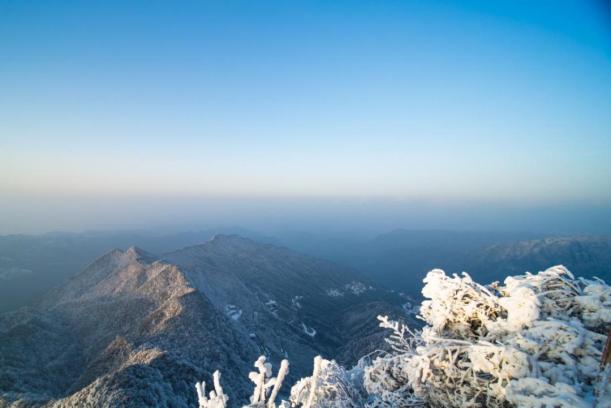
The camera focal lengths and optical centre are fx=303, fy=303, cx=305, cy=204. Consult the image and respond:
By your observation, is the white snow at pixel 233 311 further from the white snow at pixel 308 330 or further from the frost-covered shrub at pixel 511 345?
the frost-covered shrub at pixel 511 345

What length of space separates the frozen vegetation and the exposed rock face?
33.5 meters

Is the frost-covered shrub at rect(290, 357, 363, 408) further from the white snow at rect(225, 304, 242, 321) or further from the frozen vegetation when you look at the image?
the white snow at rect(225, 304, 242, 321)

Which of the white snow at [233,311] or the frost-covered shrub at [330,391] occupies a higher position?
the frost-covered shrub at [330,391]

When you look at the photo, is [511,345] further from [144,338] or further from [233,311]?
[233,311]

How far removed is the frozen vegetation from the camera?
4.38m

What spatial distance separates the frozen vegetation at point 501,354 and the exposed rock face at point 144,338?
3352cm

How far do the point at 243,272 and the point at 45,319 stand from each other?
11049 cm

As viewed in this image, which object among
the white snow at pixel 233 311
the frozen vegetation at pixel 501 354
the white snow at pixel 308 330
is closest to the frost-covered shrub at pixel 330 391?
the frozen vegetation at pixel 501 354

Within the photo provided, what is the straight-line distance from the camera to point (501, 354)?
4746 mm

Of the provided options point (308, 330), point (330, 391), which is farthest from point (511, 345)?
point (308, 330)

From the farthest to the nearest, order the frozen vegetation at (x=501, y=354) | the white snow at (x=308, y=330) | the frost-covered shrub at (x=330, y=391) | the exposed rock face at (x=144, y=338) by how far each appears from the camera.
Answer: the white snow at (x=308, y=330)
the exposed rock face at (x=144, y=338)
the frost-covered shrub at (x=330, y=391)
the frozen vegetation at (x=501, y=354)

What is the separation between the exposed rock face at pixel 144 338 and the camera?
37.6 metres

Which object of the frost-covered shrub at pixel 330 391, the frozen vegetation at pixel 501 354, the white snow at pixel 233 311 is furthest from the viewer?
the white snow at pixel 233 311

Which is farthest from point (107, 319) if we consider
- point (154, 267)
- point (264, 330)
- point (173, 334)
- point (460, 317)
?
point (460, 317)
